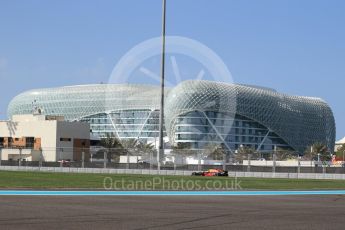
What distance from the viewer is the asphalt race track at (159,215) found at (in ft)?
37.5

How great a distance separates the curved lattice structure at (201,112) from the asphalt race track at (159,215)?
13188 cm

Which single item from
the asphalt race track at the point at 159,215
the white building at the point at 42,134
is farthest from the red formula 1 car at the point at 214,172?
the white building at the point at 42,134

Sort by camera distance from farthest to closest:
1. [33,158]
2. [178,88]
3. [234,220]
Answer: [178,88]
[33,158]
[234,220]

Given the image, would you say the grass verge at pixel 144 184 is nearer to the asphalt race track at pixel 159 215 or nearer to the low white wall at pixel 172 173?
Result: the asphalt race track at pixel 159 215

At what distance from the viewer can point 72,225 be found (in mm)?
11203

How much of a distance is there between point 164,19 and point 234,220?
33.7 m

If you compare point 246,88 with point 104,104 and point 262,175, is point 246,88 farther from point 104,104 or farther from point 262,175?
point 262,175

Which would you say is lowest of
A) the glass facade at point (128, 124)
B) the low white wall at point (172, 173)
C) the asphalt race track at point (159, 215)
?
the asphalt race track at point (159, 215)

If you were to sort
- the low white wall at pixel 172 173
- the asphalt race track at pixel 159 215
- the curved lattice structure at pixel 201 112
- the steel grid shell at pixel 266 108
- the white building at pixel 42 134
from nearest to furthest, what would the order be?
the asphalt race track at pixel 159 215
the low white wall at pixel 172 173
the white building at pixel 42 134
the steel grid shell at pixel 266 108
the curved lattice structure at pixel 201 112

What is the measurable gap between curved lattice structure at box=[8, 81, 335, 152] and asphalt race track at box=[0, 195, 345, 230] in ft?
433

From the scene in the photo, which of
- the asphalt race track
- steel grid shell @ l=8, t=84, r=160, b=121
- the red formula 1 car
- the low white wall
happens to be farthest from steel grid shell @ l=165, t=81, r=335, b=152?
the asphalt race track

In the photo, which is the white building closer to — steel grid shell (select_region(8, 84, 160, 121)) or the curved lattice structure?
the curved lattice structure

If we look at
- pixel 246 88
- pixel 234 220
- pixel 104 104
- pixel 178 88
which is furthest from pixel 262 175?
pixel 104 104

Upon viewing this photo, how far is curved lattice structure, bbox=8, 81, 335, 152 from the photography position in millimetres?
152125
